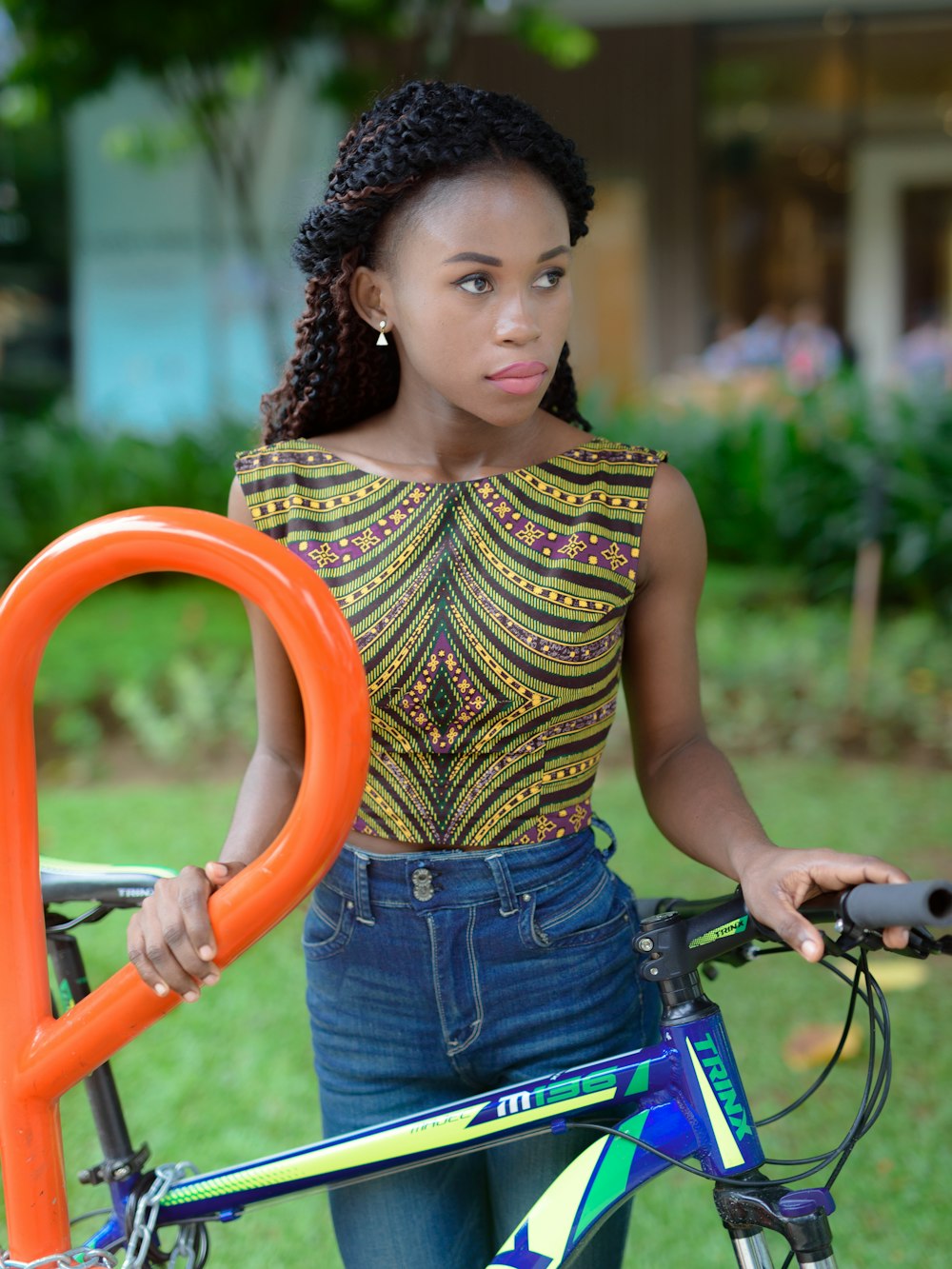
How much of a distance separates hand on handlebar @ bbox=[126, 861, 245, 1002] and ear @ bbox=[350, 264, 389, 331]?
0.64 meters

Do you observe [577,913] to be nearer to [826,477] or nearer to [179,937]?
[179,937]

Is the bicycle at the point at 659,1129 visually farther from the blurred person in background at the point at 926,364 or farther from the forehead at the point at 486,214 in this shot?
the blurred person in background at the point at 926,364

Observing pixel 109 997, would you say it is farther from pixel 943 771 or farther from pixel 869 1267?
pixel 943 771

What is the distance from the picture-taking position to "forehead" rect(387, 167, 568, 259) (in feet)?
4.71

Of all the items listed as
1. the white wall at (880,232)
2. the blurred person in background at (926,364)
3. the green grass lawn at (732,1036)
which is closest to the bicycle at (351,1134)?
the green grass lawn at (732,1036)

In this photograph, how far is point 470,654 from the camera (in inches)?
59.7

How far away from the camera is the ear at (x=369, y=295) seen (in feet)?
5.17

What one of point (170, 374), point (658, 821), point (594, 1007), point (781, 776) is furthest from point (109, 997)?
point (170, 374)

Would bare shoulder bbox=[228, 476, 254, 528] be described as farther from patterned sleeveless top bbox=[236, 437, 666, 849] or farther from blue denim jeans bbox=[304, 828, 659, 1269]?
blue denim jeans bbox=[304, 828, 659, 1269]

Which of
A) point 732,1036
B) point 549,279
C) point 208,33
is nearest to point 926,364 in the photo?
point 208,33

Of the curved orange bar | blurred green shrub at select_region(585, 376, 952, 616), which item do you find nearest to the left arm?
the curved orange bar

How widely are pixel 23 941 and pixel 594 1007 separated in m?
0.61

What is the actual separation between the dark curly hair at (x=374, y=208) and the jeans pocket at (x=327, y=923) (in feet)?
1.78

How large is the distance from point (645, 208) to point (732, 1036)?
9.94 m
